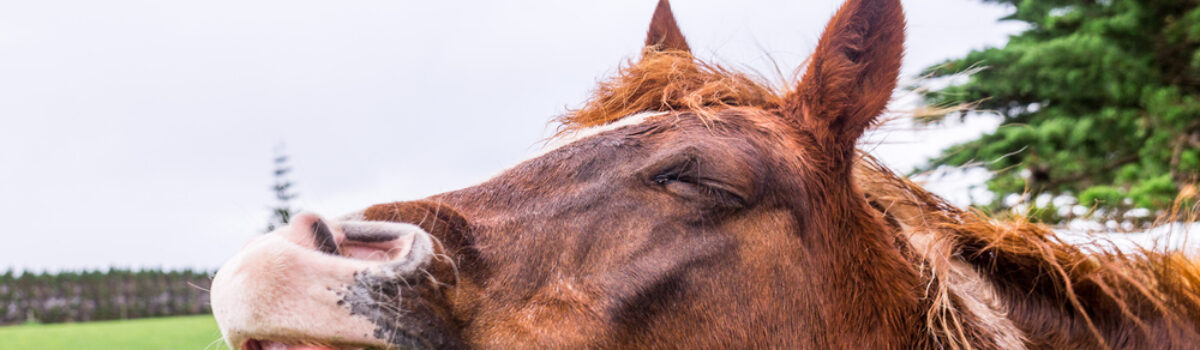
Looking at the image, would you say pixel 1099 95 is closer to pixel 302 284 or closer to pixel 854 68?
pixel 854 68

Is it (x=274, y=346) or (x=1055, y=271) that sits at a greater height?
(x=274, y=346)

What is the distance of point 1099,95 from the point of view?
9.95 meters

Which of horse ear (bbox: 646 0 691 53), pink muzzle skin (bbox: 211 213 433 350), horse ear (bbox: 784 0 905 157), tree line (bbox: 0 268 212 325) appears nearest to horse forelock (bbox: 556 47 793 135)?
horse ear (bbox: 784 0 905 157)

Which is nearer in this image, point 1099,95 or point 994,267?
point 994,267

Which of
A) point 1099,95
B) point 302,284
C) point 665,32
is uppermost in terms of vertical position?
point 665,32

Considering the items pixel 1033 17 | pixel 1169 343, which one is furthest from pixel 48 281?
pixel 1169 343

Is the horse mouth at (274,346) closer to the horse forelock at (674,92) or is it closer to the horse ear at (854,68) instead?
the horse forelock at (674,92)

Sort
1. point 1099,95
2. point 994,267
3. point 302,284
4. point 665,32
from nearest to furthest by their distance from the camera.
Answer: point 302,284, point 994,267, point 665,32, point 1099,95

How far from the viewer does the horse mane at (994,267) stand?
2.32 meters

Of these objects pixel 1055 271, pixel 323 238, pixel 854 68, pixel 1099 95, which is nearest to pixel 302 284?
pixel 323 238

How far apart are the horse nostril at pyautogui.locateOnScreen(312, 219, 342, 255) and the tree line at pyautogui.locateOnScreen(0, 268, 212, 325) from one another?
1524 inches

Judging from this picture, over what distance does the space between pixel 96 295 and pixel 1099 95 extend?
44.8 m

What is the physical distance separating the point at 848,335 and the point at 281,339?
5.15ft

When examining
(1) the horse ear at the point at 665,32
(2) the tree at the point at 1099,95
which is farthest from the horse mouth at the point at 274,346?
(2) the tree at the point at 1099,95
